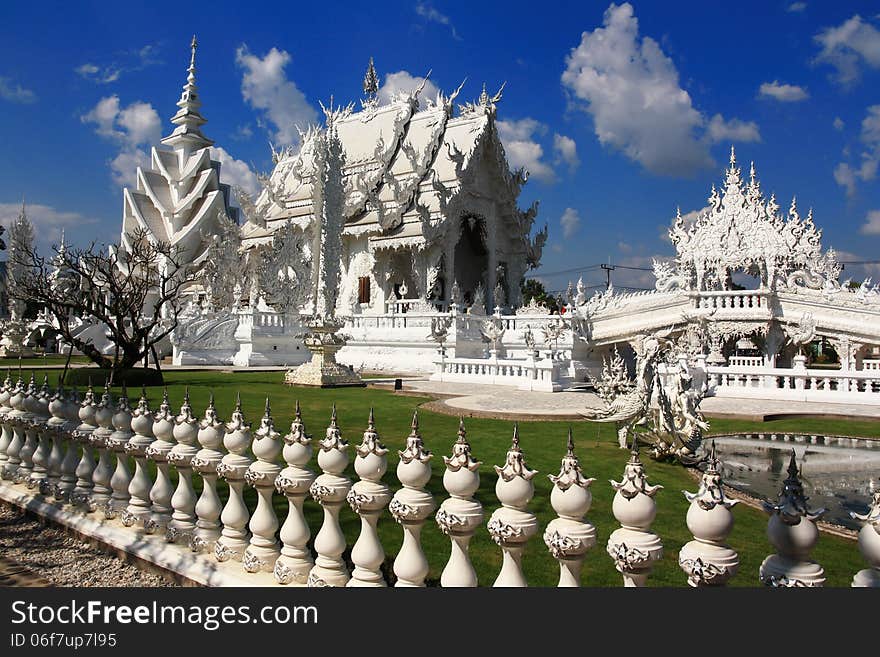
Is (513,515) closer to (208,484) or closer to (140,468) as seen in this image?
(208,484)

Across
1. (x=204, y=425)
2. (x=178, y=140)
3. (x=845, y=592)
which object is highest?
(x=178, y=140)

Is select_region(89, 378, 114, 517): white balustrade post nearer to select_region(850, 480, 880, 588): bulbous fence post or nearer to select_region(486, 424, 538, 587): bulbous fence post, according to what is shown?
select_region(486, 424, 538, 587): bulbous fence post

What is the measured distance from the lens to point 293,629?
2.56 metres

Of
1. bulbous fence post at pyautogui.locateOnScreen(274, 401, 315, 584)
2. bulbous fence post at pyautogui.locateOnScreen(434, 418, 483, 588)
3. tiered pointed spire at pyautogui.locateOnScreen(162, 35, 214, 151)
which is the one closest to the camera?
bulbous fence post at pyautogui.locateOnScreen(434, 418, 483, 588)

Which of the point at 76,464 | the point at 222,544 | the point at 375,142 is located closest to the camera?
the point at 222,544

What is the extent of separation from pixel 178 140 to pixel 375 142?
2178 centimetres

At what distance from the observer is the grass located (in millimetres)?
4098

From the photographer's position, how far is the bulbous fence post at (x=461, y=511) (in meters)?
2.84

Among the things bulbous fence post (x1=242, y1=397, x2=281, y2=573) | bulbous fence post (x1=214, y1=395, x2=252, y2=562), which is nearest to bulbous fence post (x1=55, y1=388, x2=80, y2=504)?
bulbous fence post (x1=214, y1=395, x2=252, y2=562)

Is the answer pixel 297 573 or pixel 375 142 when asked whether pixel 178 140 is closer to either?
pixel 375 142

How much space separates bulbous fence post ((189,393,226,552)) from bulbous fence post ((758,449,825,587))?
10.1 ft

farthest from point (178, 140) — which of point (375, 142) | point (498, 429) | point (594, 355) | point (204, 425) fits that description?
point (204, 425)

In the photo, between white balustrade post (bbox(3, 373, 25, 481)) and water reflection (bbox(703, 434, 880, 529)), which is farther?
water reflection (bbox(703, 434, 880, 529))

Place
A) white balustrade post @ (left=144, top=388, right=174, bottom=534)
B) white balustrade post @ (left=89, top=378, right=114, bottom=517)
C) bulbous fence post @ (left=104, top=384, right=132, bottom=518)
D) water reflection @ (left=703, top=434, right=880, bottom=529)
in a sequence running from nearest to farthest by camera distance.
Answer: white balustrade post @ (left=144, top=388, right=174, bottom=534), bulbous fence post @ (left=104, top=384, right=132, bottom=518), white balustrade post @ (left=89, top=378, right=114, bottom=517), water reflection @ (left=703, top=434, right=880, bottom=529)
